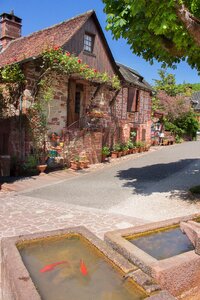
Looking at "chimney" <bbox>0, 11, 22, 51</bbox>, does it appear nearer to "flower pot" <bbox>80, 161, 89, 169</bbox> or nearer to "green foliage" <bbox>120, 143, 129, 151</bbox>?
"flower pot" <bbox>80, 161, 89, 169</bbox>

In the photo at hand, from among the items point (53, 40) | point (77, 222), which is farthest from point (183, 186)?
point (53, 40)

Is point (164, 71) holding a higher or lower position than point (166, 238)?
higher

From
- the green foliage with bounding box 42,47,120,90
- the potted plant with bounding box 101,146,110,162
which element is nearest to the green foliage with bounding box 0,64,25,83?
the green foliage with bounding box 42,47,120,90

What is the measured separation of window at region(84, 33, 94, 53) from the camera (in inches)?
599

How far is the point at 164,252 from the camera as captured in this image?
3.93m

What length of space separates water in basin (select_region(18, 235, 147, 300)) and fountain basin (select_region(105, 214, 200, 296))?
0.27 m

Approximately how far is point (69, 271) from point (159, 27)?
507 centimetres

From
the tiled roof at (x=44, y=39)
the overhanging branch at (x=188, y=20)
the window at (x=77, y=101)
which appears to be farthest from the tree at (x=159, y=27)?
the window at (x=77, y=101)

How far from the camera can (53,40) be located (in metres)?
14.1

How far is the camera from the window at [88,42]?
15227 millimetres

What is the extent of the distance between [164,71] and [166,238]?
112 feet

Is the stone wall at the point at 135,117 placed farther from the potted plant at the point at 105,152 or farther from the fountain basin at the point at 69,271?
the fountain basin at the point at 69,271

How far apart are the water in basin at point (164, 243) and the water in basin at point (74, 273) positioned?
26.3 inches

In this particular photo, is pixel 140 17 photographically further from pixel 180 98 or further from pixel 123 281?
pixel 180 98
